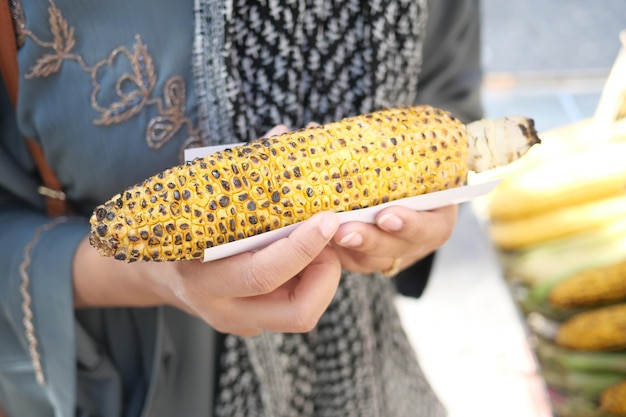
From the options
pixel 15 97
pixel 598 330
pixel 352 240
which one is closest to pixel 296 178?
pixel 352 240

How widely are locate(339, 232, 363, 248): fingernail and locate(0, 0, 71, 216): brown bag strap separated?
1.42 feet

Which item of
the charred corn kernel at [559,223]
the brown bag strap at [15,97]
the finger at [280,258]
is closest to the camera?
the finger at [280,258]

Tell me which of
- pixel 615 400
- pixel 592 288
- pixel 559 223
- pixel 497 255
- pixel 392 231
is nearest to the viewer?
pixel 392 231

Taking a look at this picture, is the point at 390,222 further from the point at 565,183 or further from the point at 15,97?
the point at 565,183

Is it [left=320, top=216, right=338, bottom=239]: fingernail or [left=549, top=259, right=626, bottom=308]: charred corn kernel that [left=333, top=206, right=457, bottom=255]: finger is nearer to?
[left=320, top=216, right=338, bottom=239]: fingernail

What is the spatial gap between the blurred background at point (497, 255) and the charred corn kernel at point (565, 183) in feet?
0.58

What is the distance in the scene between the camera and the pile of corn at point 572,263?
1.44 metres

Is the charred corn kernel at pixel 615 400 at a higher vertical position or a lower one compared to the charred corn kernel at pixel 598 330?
lower

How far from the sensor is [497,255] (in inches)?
74.4

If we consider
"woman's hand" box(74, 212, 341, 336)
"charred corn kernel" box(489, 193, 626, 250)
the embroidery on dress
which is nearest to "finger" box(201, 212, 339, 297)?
"woman's hand" box(74, 212, 341, 336)

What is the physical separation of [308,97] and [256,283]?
1.18ft

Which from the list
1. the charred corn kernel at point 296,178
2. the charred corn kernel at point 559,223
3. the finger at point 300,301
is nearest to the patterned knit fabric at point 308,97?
the charred corn kernel at point 296,178

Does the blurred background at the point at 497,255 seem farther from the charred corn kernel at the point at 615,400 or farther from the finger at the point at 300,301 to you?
the finger at the point at 300,301

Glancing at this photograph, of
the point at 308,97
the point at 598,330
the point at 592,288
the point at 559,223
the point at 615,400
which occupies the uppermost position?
the point at 308,97
